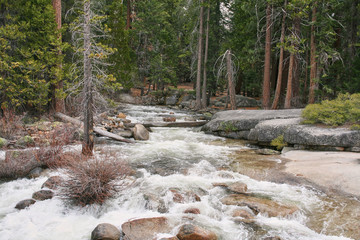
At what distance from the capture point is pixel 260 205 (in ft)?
17.6

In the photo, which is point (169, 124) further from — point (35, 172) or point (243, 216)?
point (243, 216)

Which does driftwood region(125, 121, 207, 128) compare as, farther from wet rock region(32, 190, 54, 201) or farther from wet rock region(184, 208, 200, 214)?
wet rock region(184, 208, 200, 214)

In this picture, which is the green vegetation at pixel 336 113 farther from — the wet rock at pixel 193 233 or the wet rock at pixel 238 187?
the wet rock at pixel 193 233

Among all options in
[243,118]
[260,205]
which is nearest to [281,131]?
[243,118]

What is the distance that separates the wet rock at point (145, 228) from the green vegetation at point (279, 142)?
21.6 feet

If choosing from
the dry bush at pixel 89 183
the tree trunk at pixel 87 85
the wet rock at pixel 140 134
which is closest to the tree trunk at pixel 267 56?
the wet rock at pixel 140 134

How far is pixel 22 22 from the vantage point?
436 inches

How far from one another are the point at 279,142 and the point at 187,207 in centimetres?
599

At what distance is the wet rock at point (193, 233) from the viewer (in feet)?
14.1

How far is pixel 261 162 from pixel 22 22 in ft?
36.7

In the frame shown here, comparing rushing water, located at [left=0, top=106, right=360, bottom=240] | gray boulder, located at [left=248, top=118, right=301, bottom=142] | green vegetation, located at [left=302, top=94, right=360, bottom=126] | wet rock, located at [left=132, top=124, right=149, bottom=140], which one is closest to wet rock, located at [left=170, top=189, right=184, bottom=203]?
rushing water, located at [left=0, top=106, right=360, bottom=240]

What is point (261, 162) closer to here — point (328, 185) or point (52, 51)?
point (328, 185)

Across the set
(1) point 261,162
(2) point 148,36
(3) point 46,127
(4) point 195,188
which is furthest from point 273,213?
(2) point 148,36

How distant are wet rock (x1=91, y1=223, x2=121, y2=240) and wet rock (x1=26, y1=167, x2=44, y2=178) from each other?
10.7 feet
